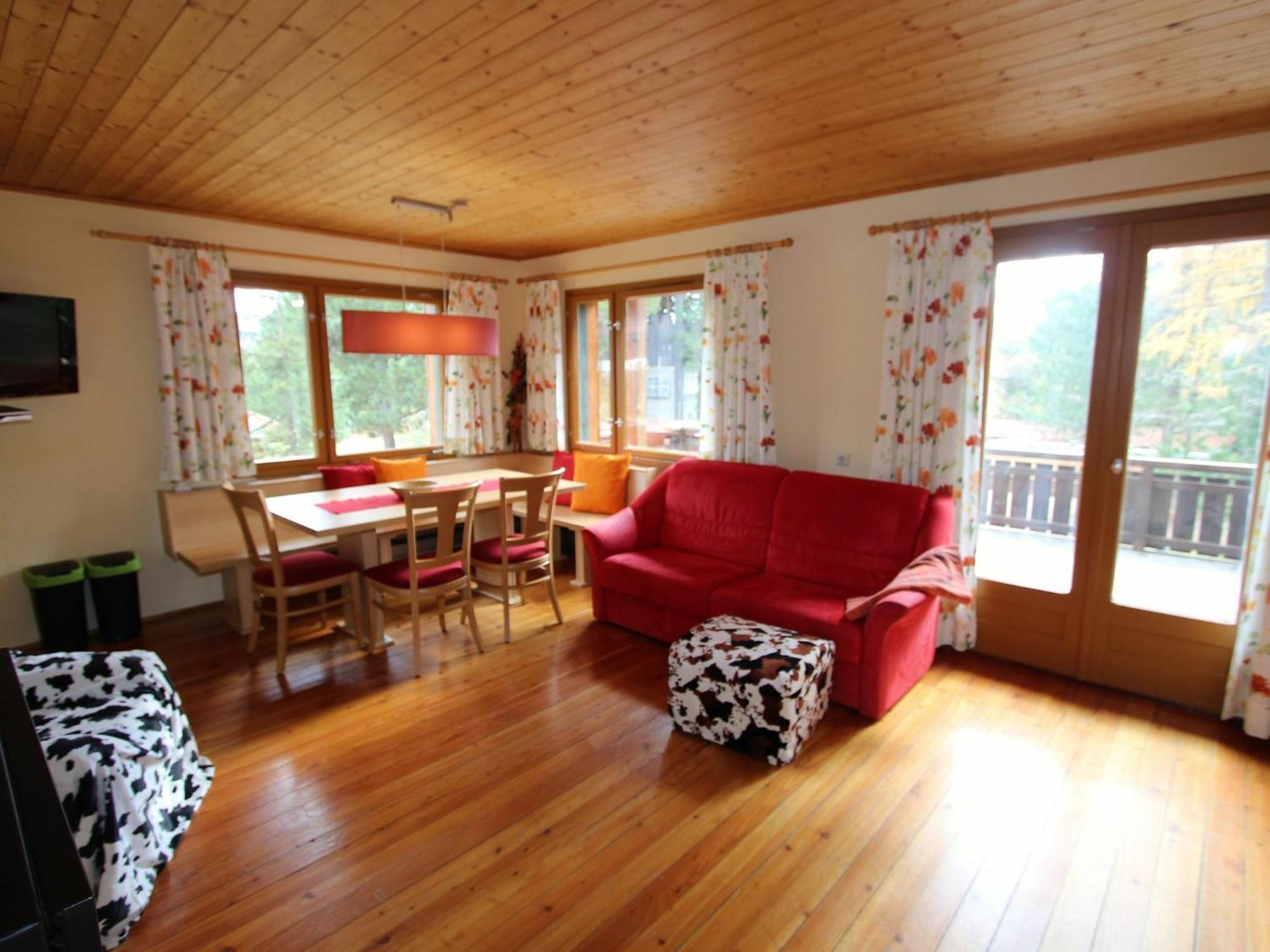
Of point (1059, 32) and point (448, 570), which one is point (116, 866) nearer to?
point (448, 570)

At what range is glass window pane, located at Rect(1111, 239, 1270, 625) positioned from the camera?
2.84 meters

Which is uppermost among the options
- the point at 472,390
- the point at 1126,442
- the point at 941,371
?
the point at 941,371

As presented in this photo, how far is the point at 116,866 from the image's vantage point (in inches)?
71.2

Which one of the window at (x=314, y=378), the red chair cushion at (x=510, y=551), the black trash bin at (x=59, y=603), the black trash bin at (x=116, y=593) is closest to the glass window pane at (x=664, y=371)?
the red chair cushion at (x=510, y=551)

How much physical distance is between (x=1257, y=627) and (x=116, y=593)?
5.78 meters

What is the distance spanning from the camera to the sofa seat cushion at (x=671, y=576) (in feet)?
11.6

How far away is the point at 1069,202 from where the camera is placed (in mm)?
3111

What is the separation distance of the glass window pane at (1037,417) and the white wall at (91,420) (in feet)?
15.5

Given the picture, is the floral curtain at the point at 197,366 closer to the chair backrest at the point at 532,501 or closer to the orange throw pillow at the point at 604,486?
the chair backrest at the point at 532,501

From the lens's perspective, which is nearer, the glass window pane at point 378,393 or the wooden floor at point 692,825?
the wooden floor at point 692,825

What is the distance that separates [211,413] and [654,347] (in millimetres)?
3079

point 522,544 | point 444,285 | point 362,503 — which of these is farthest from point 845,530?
point 444,285

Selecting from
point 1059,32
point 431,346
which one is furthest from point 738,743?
point 1059,32

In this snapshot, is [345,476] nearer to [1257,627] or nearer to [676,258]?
[676,258]
